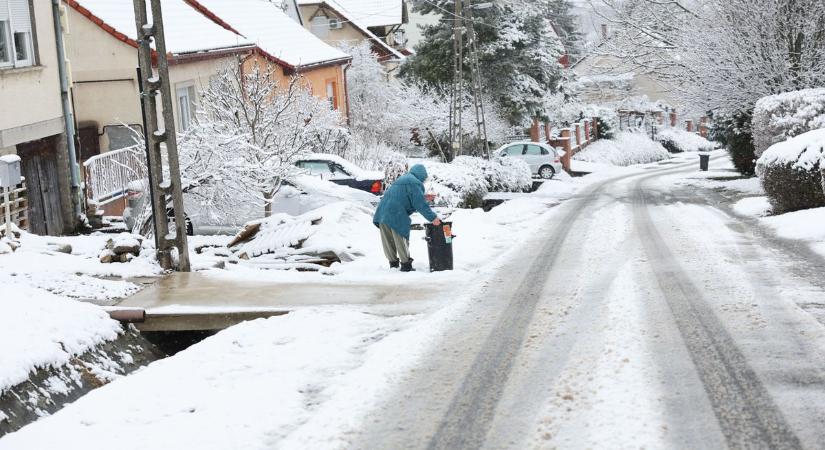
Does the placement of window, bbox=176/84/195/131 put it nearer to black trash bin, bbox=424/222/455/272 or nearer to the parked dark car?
the parked dark car

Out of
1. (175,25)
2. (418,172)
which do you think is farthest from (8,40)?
(175,25)

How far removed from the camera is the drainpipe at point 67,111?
18.1 meters

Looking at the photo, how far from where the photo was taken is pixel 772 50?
23.7m

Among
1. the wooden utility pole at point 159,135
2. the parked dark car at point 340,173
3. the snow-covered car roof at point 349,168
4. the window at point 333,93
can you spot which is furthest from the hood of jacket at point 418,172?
the window at point 333,93

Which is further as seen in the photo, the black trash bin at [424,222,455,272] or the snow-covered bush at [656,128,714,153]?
the snow-covered bush at [656,128,714,153]

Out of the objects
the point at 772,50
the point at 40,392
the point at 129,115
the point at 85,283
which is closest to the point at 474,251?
the point at 85,283

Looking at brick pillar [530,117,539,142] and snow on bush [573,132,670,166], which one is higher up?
brick pillar [530,117,539,142]

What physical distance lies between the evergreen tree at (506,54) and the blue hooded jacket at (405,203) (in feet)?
88.3

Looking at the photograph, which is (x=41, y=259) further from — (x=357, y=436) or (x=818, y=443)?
(x=818, y=443)

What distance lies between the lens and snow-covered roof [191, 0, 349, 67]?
102 feet

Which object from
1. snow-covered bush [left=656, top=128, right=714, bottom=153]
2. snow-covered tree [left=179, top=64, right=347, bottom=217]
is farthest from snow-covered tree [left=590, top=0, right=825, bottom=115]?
snow-covered bush [left=656, top=128, right=714, bottom=153]

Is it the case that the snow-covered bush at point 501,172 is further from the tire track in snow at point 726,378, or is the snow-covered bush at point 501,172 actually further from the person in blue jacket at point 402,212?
the tire track in snow at point 726,378

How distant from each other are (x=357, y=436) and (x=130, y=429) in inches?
58.6

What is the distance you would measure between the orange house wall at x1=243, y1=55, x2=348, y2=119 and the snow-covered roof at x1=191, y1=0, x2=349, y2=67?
427 millimetres
